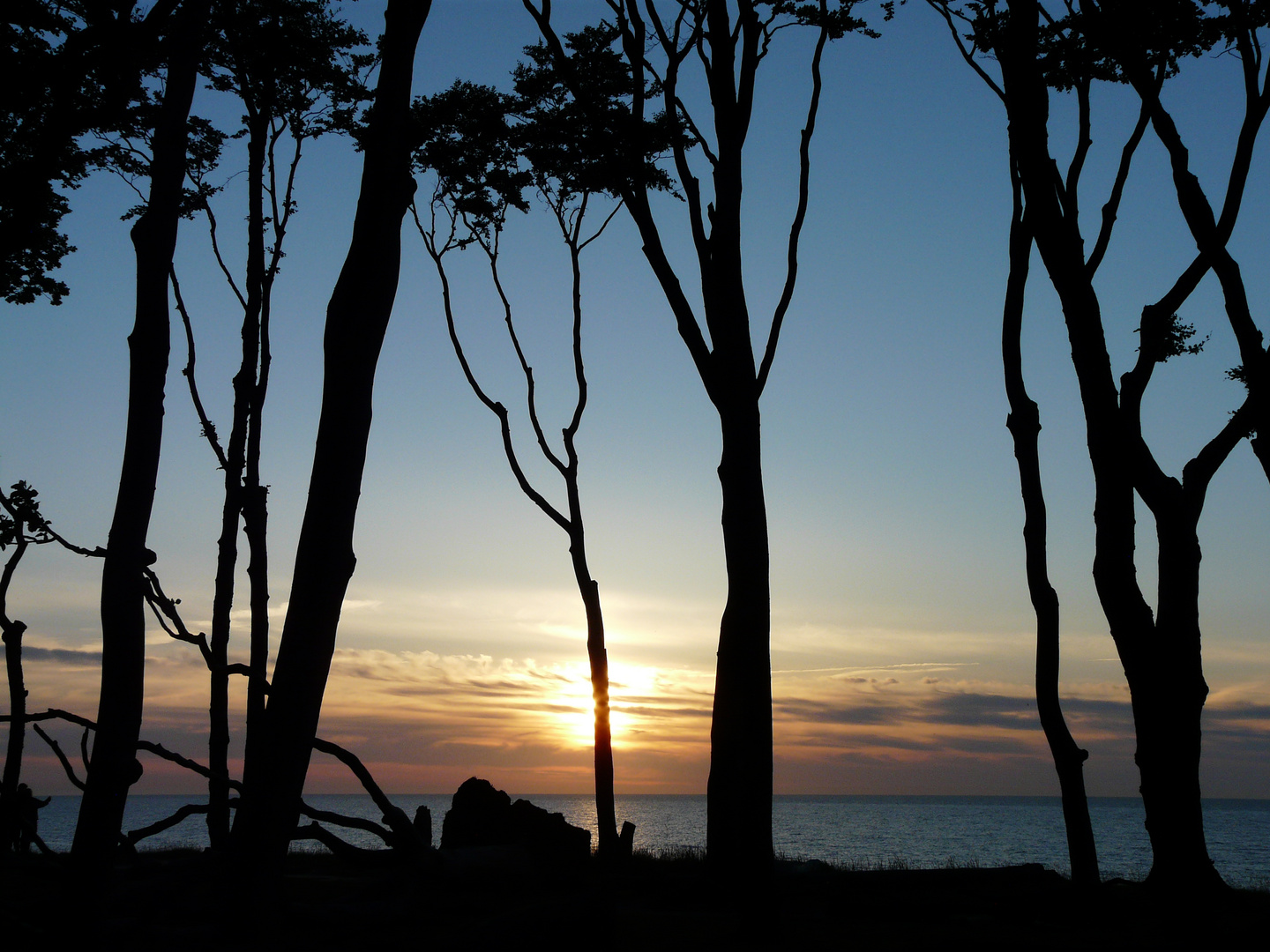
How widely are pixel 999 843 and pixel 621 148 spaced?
63.0 metres

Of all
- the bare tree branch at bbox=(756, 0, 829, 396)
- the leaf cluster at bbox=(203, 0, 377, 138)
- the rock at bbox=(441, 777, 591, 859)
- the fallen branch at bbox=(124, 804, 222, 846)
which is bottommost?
the rock at bbox=(441, 777, 591, 859)

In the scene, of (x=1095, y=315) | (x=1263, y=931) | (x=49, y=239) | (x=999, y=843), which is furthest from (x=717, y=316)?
(x=999, y=843)

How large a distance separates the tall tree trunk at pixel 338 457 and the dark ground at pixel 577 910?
56 centimetres

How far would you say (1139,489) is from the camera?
846 centimetres

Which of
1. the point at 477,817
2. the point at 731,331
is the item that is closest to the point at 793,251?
the point at 731,331

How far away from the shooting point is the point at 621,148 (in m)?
→ 12.6

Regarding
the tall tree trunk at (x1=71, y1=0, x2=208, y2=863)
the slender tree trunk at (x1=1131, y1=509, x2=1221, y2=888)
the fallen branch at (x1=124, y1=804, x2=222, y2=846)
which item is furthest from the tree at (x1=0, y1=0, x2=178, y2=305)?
the slender tree trunk at (x1=1131, y1=509, x2=1221, y2=888)

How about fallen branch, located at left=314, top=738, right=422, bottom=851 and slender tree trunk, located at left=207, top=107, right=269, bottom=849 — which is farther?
slender tree trunk, located at left=207, top=107, right=269, bottom=849

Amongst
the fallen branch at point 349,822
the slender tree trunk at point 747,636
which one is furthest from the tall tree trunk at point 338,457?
the slender tree trunk at point 747,636

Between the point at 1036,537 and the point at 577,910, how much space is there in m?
7.32

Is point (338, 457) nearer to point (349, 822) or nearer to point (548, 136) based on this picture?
point (349, 822)

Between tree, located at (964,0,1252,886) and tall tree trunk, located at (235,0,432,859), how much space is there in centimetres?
592

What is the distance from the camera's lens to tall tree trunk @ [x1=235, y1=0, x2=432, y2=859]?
505 cm

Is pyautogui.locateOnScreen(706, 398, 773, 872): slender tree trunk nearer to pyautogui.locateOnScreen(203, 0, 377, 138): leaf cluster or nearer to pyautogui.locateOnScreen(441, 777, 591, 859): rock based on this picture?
pyautogui.locateOnScreen(441, 777, 591, 859): rock
